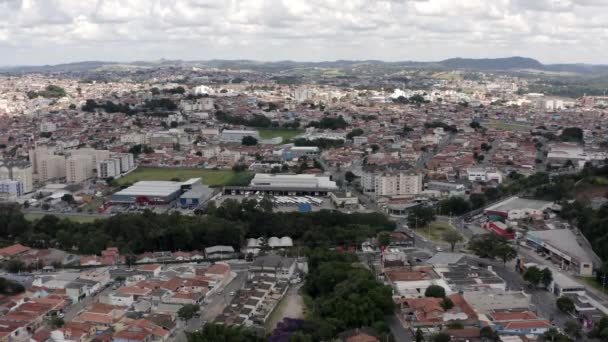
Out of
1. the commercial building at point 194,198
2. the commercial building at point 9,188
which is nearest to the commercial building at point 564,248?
the commercial building at point 194,198

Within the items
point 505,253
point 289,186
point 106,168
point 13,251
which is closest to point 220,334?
point 505,253

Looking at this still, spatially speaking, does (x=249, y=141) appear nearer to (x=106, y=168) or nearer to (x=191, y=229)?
(x=106, y=168)

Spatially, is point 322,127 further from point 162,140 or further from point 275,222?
point 275,222

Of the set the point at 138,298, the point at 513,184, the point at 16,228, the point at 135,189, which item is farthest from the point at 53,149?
the point at 513,184

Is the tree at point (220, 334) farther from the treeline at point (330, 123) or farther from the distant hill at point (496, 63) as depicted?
the distant hill at point (496, 63)

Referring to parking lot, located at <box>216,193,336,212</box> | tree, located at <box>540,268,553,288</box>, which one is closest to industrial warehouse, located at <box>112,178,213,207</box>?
parking lot, located at <box>216,193,336,212</box>
